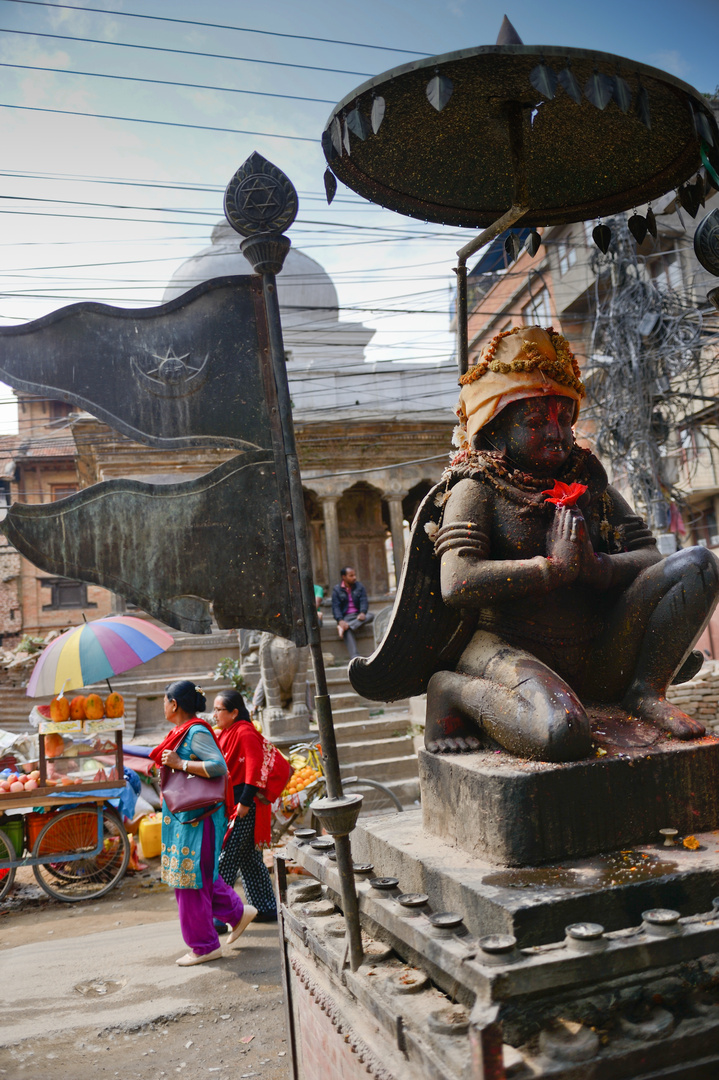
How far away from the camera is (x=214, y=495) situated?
2.41m

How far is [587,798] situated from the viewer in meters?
2.21

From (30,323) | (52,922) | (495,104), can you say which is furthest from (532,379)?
(52,922)

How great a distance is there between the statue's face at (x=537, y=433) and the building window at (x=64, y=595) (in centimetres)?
2631

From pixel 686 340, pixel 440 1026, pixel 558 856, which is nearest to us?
pixel 440 1026

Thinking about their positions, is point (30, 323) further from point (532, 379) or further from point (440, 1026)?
point (440, 1026)

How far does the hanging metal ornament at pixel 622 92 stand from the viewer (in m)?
2.10

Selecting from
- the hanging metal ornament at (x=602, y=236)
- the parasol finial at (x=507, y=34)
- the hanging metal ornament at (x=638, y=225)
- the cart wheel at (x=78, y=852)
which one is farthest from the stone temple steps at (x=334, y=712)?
the parasol finial at (x=507, y=34)

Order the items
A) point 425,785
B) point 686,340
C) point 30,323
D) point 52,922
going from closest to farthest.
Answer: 1. point 30,323
2. point 425,785
3. point 52,922
4. point 686,340

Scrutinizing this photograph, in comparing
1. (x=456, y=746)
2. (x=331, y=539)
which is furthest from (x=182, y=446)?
(x=331, y=539)

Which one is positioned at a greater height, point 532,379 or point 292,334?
point 292,334

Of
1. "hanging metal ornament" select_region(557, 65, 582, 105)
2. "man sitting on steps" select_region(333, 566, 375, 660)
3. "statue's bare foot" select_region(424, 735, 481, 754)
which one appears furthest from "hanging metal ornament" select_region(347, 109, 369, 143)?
"man sitting on steps" select_region(333, 566, 375, 660)

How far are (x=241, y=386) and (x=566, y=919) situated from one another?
1784mm

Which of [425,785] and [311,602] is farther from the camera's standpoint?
[425,785]

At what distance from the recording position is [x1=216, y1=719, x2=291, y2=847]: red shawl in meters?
6.05
